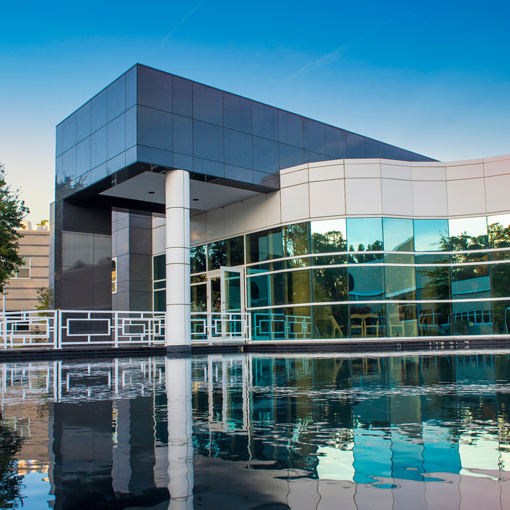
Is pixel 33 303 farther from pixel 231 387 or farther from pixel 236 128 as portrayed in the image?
pixel 231 387

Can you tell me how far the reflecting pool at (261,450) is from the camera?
227 cm

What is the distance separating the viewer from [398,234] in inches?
888

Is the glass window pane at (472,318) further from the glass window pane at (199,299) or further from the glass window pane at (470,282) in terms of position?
the glass window pane at (199,299)

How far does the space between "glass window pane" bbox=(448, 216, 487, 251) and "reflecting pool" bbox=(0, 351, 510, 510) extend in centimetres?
1794

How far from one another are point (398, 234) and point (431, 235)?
159 centimetres

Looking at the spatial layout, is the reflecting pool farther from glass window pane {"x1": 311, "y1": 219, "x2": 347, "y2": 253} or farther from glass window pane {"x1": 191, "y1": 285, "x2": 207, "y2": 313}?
glass window pane {"x1": 191, "y1": 285, "x2": 207, "y2": 313}

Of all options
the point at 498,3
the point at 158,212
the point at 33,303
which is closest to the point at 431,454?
the point at 158,212

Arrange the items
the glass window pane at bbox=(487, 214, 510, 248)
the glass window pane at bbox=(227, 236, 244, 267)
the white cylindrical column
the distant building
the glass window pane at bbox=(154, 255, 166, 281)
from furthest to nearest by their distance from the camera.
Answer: the distant building
the glass window pane at bbox=(154, 255, 166, 281)
the glass window pane at bbox=(227, 236, 244, 267)
the glass window pane at bbox=(487, 214, 510, 248)
the white cylindrical column

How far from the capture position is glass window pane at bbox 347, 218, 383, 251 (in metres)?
22.1

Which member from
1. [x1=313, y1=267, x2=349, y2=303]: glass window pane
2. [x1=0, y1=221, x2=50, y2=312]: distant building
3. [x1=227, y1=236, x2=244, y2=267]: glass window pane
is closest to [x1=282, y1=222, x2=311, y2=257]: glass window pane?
[x1=313, y1=267, x2=349, y2=303]: glass window pane

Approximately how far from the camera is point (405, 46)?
29.3m

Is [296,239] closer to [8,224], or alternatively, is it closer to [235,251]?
[235,251]

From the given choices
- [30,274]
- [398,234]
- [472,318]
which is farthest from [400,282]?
[30,274]

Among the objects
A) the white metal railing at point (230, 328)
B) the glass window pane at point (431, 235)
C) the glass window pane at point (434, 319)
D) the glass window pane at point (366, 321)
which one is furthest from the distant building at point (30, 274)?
the glass window pane at point (434, 319)
